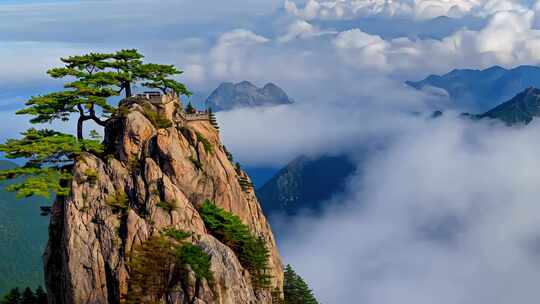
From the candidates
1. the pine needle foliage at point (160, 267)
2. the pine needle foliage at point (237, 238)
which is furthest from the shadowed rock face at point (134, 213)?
the pine needle foliage at point (237, 238)

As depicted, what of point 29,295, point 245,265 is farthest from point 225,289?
point 29,295

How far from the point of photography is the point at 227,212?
80.5 m

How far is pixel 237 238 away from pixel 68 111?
29.3m

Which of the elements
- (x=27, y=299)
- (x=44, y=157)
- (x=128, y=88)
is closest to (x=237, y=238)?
(x=44, y=157)

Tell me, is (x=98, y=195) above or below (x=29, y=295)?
above

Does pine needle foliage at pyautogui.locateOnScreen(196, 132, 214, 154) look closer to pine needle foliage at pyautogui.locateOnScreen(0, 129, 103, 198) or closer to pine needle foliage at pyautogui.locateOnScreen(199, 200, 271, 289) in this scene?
pine needle foliage at pyautogui.locateOnScreen(199, 200, 271, 289)

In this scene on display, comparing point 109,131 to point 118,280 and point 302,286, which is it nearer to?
point 118,280

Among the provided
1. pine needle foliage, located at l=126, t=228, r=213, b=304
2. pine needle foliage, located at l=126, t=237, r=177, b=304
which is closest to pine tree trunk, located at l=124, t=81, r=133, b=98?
pine needle foliage, located at l=126, t=228, r=213, b=304

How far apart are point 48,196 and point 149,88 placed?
26.8 metres

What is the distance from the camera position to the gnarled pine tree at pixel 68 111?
72000 millimetres

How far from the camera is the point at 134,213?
2805 inches

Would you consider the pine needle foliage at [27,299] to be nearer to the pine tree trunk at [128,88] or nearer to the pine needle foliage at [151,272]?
the pine needle foliage at [151,272]

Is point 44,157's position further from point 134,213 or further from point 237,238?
point 237,238

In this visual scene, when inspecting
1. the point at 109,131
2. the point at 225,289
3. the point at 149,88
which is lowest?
the point at 225,289
